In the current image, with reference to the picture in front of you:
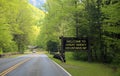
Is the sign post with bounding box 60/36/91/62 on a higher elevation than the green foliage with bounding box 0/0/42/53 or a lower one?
lower

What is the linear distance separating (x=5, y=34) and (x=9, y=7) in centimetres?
531

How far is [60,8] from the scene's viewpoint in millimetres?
46969

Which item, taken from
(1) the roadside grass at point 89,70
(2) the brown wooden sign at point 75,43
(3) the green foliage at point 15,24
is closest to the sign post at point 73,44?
(2) the brown wooden sign at point 75,43

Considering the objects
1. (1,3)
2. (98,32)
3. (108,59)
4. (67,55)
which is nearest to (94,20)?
(98,32)

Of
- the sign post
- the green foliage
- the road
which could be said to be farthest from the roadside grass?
the green foliage

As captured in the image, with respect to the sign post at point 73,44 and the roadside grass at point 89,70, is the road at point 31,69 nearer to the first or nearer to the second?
the roadside grass at point 89,70

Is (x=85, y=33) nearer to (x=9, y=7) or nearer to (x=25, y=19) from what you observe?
(x=9, y=7)


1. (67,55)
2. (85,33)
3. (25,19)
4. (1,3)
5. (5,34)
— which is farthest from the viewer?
(25,19)

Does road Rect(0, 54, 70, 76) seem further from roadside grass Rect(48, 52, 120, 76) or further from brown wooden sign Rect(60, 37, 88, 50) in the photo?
brown wooden sign Rect(60, 37, 88, 50)

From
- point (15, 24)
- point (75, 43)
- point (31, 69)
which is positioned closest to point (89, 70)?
point (31, 69)

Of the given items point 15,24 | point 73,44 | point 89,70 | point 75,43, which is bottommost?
point 89,70

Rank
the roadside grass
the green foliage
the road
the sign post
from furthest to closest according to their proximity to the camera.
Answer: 1. the green foliage
2. the sign post
3. the roadside grass
4. the road

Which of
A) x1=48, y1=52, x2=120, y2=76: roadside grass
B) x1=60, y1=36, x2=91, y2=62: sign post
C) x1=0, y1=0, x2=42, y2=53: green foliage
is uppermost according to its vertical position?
x1=0, y1=0, x2=42, y2=53: green foliage

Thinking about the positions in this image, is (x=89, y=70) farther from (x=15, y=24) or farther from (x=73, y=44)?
(x=15, y=24)
